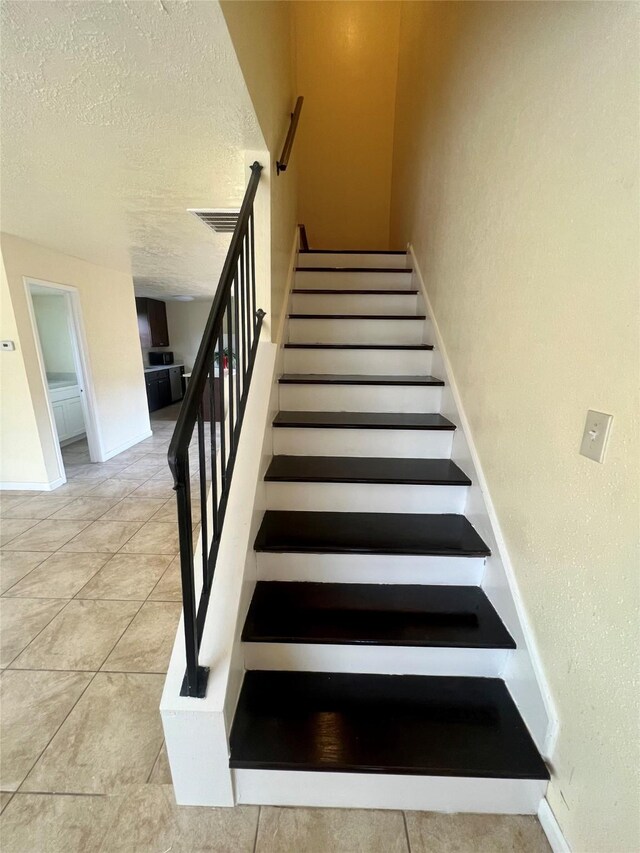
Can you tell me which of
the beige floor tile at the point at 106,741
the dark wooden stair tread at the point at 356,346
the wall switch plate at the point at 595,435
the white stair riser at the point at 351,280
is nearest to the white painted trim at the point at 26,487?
the beige floor tile at the point at 106,741

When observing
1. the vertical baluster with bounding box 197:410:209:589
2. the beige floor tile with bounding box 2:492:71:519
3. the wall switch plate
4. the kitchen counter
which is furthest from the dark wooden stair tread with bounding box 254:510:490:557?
the kitchen counter

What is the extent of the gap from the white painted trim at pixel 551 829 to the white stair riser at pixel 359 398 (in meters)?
1.53

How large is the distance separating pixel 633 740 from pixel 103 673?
183 centimetres

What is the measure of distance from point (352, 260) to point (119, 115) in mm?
1873

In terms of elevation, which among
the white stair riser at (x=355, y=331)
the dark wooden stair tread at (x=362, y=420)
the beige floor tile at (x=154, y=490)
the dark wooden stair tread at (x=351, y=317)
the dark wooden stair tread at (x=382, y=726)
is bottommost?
the beige floor tile at (x=154, y=490)

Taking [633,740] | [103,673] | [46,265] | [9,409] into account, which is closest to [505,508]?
[633,740]

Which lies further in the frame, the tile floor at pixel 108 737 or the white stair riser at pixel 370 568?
the white stair riser at pixel 370 568

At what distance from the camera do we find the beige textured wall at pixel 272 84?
3.64 feet

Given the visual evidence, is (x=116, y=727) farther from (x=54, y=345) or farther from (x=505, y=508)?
(x=54, y=345)

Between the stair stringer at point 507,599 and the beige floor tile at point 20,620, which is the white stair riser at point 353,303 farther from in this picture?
the beige floor tile at point 20,620

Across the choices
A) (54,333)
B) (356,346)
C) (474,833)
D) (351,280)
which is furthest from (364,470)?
(54,333)

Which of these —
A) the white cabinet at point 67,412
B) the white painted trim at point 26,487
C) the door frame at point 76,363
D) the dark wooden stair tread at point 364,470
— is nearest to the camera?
the dark wooden stair tread at point 364,470

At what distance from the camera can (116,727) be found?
4.22 feet

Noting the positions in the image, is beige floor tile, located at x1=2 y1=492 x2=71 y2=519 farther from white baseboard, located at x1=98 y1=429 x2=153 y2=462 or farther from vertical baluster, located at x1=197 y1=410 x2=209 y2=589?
vertical baluster, located at x1=197 y1=410 x2=209 y2=589
